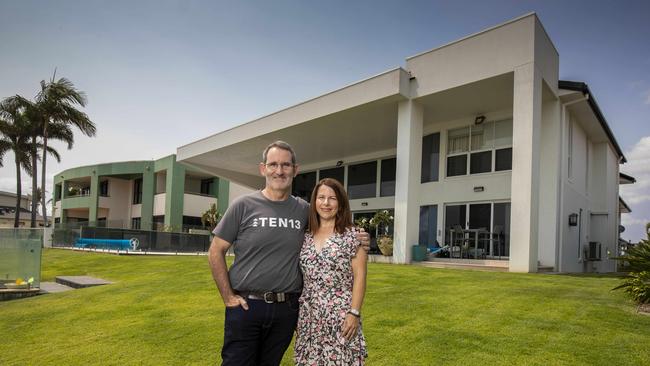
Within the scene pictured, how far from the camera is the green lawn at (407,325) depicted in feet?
14.1

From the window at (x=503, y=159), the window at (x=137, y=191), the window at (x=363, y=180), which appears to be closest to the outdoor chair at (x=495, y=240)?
the window at (x=503, y=159)

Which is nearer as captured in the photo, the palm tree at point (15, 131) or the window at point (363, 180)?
the window at point (363, 180)

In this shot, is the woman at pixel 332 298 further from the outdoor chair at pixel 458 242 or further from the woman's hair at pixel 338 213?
the outdoor chair at pixel 458 242

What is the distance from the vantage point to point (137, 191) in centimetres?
4084

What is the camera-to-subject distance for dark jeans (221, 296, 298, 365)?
2.63 m

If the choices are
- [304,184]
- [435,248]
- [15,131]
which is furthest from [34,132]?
[435,248]

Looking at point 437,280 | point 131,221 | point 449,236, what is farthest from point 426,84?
point 131,221

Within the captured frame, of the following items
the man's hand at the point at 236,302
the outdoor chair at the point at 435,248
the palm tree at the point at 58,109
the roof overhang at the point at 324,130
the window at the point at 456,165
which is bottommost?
the outdoor chair at the point at 435,248

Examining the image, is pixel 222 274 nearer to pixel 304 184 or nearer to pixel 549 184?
pixel 549 184

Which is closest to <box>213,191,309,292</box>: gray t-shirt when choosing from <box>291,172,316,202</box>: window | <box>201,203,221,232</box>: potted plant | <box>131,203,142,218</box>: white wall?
<box>291,172,316,202</box>: window

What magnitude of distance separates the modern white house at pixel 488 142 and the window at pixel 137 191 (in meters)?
23.9

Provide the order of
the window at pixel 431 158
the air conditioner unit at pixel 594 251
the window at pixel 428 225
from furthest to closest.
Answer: the air conditioner unit at pixel 594 251, the window at pixel 431 158, the window at pixel 428 225

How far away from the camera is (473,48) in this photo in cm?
1252

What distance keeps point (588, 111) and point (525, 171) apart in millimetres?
5846
